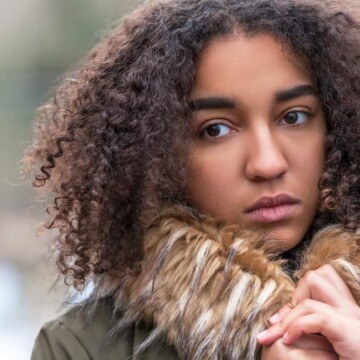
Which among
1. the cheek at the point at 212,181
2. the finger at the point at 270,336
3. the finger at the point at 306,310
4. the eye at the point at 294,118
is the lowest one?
the finger at the point at 270,336

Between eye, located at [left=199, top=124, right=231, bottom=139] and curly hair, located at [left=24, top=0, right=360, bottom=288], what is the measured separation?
31mm

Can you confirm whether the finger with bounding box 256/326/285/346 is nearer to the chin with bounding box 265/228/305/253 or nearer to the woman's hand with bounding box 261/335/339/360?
the woman's hand with bounding box 261/335/339/360

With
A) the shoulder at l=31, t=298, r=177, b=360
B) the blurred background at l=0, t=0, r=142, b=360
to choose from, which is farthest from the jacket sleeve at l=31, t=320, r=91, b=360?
the blurred background at l=0, t=0, r=142, b=360

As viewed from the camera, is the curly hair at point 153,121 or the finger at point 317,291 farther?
the curly hair at point 153,121

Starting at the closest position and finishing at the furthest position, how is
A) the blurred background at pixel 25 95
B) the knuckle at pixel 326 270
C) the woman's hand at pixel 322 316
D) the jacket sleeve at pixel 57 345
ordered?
the woman's hand at pixel 322 316, the knuckle at pixel 326 270, the jacket sleeve at pixel 57 345, the blurred background at pixel 25 95

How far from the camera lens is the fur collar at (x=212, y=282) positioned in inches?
64.9

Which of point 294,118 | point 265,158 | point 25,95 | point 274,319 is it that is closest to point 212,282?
point 274,319

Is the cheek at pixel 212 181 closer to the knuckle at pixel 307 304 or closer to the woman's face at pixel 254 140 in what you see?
the woman's face at pixel 254 140

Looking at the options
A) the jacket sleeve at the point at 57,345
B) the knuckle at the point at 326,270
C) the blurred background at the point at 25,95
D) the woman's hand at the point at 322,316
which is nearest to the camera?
the woman's hand at the point at 322,316

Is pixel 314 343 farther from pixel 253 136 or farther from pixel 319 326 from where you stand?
pixel 253 136

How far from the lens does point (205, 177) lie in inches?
71.2

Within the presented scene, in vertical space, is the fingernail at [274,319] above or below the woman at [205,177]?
below

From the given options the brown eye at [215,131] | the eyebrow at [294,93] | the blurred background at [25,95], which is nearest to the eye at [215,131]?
the brown eye at [215,131]

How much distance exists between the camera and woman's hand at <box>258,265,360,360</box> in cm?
155
